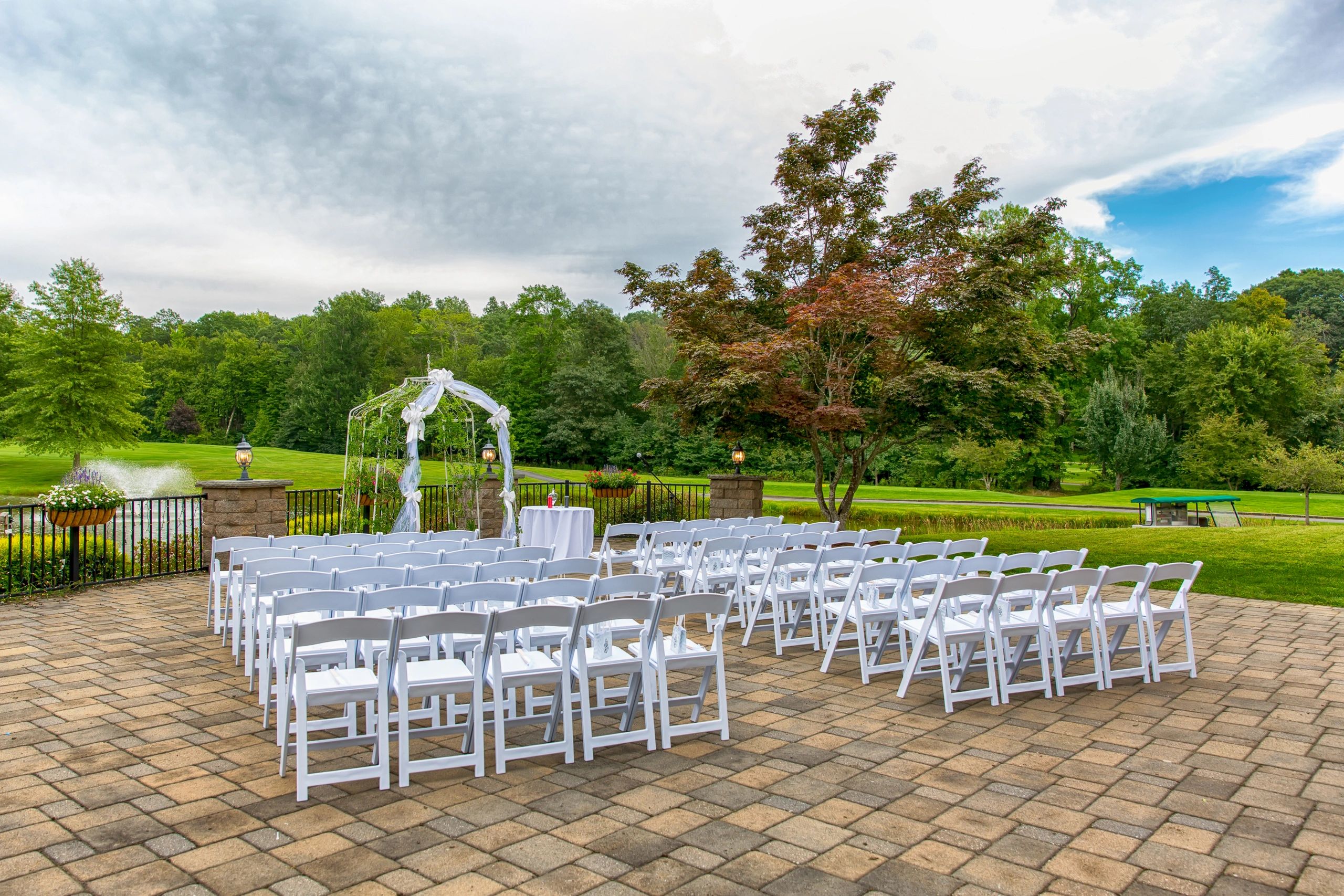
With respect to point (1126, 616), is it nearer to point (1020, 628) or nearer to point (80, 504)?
point (1020, 628)

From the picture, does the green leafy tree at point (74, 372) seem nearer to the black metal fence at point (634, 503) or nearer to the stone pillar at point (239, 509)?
the black metal fence at point (634, 503)

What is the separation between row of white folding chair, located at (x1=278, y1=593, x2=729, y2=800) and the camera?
11.7 feet

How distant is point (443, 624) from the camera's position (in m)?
3.67

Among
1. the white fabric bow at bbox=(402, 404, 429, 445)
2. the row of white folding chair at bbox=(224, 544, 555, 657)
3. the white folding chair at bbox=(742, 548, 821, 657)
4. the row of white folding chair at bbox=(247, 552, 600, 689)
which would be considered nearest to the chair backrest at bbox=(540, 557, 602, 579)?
the row of white folding chair at bbox=(247, 552, 600, 689)

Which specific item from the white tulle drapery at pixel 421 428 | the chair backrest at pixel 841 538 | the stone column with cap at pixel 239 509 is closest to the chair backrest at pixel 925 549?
the chair backrest at pixel 841 538

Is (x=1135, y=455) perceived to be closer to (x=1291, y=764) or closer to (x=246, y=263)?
(x=1291, y=764)

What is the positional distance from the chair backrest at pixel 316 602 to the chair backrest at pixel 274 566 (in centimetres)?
145

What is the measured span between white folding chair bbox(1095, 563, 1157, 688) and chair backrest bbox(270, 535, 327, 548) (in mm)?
6000

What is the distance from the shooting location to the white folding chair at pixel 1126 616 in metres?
5.19

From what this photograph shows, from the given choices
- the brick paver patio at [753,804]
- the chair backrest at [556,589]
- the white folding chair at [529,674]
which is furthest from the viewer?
the chair backrest at [556,589]

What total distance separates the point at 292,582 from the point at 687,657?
2.29 metres

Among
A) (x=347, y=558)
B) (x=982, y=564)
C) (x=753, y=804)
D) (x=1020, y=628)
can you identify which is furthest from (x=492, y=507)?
(x=753, y=804)

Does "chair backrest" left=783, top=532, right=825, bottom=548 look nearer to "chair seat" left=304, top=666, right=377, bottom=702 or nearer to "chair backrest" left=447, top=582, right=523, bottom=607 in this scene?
"chair backrest" left=447, top=582, right=523, bottom=607

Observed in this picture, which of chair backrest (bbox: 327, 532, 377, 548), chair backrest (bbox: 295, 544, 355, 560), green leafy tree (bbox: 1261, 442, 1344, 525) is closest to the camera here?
chair backrest (bbox: 295, 544, 355, 560)
